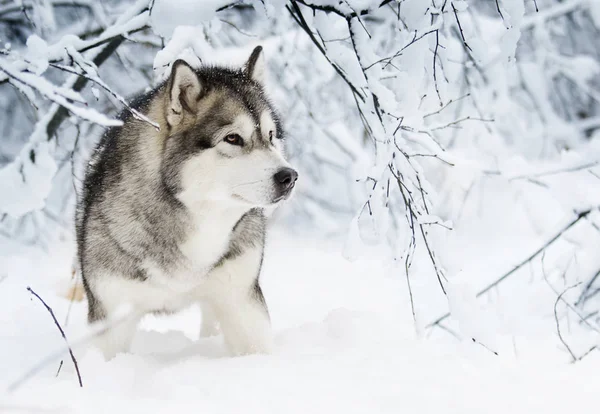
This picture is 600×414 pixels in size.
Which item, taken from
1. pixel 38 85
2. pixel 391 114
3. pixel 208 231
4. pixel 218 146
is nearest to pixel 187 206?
pixel 208 231

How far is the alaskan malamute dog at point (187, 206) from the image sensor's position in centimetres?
255

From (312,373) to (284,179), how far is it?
0.70 metres

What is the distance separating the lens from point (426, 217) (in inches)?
96.5

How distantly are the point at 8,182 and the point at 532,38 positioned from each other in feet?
17.9

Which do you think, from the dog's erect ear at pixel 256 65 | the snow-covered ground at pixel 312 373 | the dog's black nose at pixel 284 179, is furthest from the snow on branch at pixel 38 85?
the dog's black nose at pixel 284 179

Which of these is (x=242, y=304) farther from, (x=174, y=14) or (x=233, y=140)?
(x=174, y=14)

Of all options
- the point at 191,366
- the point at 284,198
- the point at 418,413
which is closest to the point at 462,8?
the point at 284,198

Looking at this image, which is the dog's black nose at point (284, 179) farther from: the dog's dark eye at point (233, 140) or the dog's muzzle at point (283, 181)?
the dog's dark eye at point (233, 140)

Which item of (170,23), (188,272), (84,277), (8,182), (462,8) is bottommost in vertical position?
(84,277)

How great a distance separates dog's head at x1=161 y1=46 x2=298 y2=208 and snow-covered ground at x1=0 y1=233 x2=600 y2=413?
63 centimetres

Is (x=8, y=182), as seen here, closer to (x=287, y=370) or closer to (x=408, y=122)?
(x=287, y=370)

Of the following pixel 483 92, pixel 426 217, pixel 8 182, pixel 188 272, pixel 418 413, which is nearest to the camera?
pixel 418 413

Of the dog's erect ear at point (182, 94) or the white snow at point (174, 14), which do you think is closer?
the white snow at point (174, 14)

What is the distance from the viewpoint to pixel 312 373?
237 centimetres
